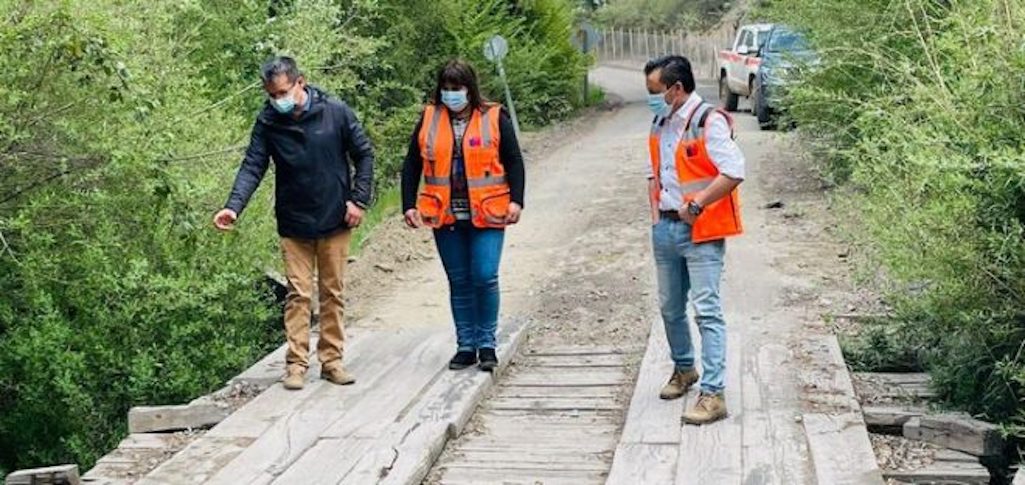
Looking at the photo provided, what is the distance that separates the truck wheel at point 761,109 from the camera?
21.3m

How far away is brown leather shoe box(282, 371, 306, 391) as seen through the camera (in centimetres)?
714

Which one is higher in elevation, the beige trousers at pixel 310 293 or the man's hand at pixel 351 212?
the man's hand at pixel 351 212

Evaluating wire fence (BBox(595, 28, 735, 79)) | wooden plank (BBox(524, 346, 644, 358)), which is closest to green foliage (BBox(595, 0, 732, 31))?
wire fence (BBox(595, 28, 735, 79))

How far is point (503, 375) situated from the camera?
7.73 metres

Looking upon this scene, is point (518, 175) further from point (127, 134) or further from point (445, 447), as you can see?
point (127, 134)

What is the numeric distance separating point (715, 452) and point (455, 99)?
2434 millimetres

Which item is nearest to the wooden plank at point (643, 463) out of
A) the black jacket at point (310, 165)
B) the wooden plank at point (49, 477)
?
the black jacket at point (310, 165)

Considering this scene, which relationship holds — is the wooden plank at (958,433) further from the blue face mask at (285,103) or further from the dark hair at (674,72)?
the blue face mask at (285,103)

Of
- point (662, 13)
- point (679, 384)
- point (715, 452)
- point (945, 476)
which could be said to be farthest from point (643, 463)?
point (662, 13)

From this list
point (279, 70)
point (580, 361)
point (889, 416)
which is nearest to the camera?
point (889, 416)

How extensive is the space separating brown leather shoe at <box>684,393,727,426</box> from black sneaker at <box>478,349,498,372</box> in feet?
5.16

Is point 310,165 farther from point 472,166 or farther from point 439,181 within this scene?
point 472,166

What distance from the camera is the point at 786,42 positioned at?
1852 centimetres

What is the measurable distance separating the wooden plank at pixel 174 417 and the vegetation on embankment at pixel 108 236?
1574 mm
